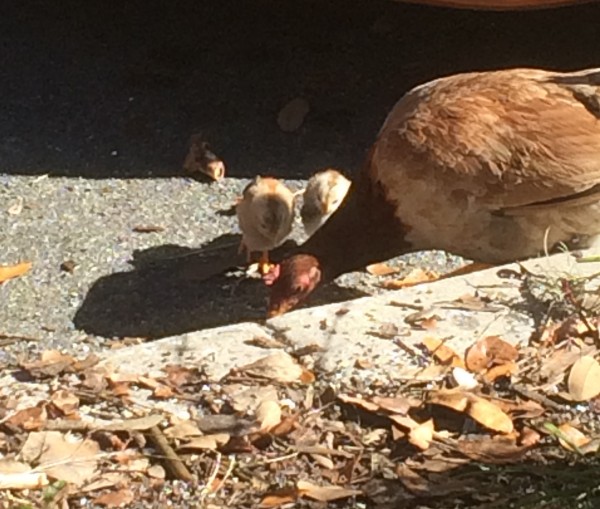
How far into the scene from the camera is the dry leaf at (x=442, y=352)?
117 inches

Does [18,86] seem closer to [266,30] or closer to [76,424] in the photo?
[266,30]

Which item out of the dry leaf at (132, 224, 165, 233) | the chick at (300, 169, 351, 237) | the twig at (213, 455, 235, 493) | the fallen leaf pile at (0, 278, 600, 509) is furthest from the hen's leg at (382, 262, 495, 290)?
the twig at (213, 455, 235, 493)

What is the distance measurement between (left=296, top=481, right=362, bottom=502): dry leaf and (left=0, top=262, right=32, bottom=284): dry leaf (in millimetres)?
1944

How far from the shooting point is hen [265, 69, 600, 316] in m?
3.99

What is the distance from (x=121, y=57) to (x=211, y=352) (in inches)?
126

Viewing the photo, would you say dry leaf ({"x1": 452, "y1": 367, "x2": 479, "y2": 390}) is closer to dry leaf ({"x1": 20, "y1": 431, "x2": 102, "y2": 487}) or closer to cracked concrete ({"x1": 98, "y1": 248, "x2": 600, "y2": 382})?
cracked concrete ({"x1": 98, "y1": 248, "x2": 600, "y2": 382})

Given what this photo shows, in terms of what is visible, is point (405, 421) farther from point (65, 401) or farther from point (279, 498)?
point (65, 401)

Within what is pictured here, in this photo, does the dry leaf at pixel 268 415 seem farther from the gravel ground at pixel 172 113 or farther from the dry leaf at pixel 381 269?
the dry leaf at pixel 381 269

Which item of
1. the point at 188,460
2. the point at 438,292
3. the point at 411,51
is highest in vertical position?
the point at 411,51

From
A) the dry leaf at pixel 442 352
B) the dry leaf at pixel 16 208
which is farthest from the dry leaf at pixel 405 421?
the dry leaf at pixel 16 208

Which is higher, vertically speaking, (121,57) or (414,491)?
(121,57)

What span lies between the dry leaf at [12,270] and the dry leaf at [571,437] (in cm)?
213

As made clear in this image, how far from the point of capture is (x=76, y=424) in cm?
282

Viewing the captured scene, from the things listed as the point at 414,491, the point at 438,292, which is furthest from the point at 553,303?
the point at 414,491
